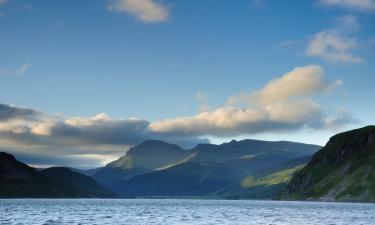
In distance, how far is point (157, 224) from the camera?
120 meters

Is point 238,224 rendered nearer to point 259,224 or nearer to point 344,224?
point 259,224

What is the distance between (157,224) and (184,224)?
588 centimetres

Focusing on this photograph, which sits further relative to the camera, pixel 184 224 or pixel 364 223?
pixel 364 223

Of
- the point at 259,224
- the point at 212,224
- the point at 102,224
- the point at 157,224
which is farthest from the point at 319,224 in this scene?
the point at 102,224

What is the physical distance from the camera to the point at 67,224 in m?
117

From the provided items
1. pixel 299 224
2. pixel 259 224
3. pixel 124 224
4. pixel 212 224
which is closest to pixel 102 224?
pixel 124 224

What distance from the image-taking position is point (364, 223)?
12875cm

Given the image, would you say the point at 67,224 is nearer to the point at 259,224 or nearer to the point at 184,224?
the point at 184,224

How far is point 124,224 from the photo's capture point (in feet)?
395

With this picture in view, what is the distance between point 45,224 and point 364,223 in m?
72.7

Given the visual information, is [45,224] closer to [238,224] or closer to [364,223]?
[238,224]

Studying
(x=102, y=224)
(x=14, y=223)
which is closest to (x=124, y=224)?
(x=102, y=224)

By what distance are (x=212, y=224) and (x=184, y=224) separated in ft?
20.8

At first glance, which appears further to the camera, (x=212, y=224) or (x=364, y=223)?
(x=364, y=223)
